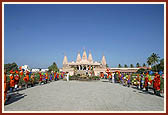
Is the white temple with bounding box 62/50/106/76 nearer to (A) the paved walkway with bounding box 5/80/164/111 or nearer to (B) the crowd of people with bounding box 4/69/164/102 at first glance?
(B) the crowd of people with bounding box 4/69/164/102

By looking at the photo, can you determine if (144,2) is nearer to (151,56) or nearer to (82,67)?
(82,67)

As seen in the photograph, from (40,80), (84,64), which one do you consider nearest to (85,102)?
(40,80)

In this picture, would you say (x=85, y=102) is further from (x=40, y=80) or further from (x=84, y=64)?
(x=84, y=64)

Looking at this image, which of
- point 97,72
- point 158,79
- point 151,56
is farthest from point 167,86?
point 151,56

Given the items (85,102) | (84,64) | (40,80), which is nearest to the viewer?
(85,102)

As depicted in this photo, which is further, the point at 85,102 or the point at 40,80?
the point at 40,80

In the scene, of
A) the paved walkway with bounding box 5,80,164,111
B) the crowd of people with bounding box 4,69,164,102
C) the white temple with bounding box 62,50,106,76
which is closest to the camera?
the paved walkway with bounding box 5,80,164,111

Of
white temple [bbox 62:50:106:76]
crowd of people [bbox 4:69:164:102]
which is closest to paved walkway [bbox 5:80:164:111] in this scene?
crowd of people [bbox 4:69:164:102]

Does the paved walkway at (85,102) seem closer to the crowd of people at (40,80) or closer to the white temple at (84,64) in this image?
the crowd of people at (40,80)

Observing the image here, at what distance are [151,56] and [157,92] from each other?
163 feet

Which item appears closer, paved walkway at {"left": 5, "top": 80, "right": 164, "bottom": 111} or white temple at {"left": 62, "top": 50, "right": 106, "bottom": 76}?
paved walkway at {"left": 5, "top": 80, "right": 164, "bottom": 111}

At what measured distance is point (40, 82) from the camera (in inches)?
603

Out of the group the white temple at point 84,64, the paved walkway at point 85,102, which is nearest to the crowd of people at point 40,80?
the paved walkway at point 85,102

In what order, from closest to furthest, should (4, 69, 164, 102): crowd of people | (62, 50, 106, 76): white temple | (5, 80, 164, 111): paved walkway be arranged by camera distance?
(5, 80, 164, 111): paved walkway < (4, 69, 164, 102): crowd of people < (62, 50, 106, 76): white temple
